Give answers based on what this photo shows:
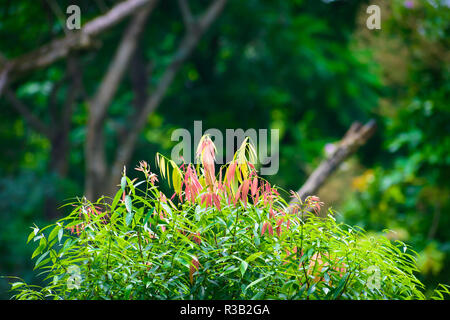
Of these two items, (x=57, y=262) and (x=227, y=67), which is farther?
(x=227, y=67)

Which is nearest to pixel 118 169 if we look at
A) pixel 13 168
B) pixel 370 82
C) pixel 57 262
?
pixel 13 168

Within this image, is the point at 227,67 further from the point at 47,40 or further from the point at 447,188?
the point at 447,188

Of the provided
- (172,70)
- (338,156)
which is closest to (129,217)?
(338,156)

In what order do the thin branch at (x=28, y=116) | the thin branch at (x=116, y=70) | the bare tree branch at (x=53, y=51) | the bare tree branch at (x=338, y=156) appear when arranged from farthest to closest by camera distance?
the thin branch at (x=28, y=116) → the thin branch at (x=116, y=70) → the bare tree branch at (x=53, y=51) → the bare tree branch at (x=338, y=156)

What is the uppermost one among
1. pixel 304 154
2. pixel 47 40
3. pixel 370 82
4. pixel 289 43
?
pixel 47 40

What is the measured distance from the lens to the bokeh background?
6.83 m

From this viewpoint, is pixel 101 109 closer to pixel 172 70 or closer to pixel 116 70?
pixel 116 70

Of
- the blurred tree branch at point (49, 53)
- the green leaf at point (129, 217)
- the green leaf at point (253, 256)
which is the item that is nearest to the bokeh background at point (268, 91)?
the blurred tree branch at point (49, 53)

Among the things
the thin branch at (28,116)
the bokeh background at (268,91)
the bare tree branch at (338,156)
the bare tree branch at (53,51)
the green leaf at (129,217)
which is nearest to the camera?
the green leaf at (129,217)

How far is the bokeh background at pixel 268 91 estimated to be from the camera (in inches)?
269

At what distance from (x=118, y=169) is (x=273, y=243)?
5809 mm

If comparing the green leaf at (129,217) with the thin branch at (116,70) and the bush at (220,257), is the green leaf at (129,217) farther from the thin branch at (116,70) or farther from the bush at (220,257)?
the thin branch at (116,70)

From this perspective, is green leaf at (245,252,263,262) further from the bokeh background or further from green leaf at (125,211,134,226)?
the bokeh background
